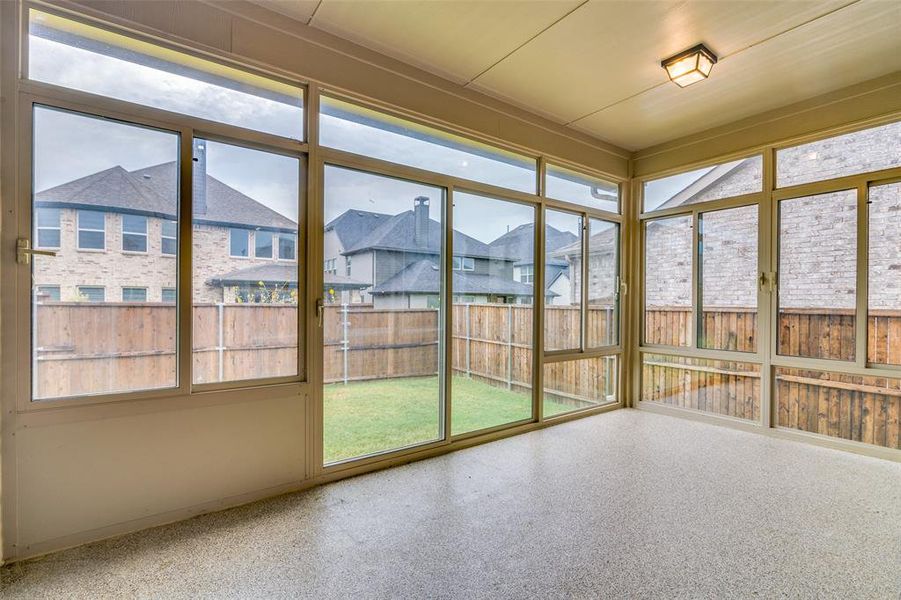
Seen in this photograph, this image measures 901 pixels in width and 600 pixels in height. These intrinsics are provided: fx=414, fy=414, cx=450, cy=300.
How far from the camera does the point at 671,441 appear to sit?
3.72 m

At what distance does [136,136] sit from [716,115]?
463cm

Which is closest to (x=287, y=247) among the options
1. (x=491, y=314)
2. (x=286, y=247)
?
(x=286, y=247)

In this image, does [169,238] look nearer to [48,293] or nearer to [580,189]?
[48,293]

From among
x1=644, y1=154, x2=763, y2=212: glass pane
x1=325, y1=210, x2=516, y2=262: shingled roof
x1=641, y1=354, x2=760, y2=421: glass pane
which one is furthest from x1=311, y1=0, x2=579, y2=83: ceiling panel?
x1=641, y1=354, x2=760, y2=421: glass pane

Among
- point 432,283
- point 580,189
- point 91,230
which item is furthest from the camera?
point 580,189

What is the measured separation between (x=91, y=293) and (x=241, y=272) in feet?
2.35

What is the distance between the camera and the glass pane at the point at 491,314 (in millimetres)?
3562

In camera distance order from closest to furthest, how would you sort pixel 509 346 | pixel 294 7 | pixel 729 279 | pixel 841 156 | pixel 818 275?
pixel 294 7 → pixel 841 156 → pixel 818 275 → pixel 509 346 → pixel 729 279

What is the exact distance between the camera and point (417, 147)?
128 inches

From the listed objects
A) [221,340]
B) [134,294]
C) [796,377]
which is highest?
[134,294]

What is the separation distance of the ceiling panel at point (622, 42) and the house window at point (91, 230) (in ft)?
8.92

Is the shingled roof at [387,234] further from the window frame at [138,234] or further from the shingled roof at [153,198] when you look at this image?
the window frame at [138,234]

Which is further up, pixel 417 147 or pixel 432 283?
pixel 417 147

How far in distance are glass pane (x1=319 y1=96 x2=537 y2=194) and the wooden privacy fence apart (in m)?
2.36
